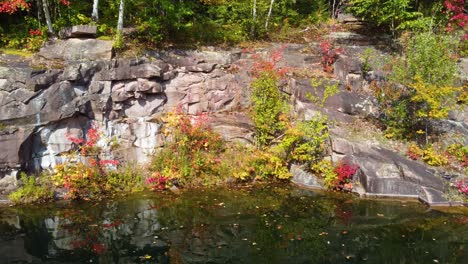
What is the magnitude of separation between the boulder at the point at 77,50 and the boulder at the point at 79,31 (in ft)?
0.83

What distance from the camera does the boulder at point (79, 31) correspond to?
52.1 ft

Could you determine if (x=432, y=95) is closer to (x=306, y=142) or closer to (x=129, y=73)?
(x=306, y=142)

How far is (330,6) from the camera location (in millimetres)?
25500

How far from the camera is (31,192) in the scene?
12695 millimetres

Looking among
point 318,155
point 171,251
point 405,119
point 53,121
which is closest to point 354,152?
point 318,155

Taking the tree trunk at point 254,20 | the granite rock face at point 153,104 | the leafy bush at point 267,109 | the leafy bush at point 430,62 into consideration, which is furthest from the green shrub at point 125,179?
the leafy bush at point 430,62

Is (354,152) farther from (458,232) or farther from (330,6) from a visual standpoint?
(330,6)

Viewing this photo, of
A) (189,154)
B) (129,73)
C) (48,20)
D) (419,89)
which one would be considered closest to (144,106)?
(129,73)

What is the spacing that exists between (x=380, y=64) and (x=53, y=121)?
45.1 feet

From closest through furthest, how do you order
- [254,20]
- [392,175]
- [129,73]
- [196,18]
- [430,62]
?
[392,175] < [430,62] < [129,73] < [254,20] < [196,18]

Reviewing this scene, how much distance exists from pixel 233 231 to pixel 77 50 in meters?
9.89

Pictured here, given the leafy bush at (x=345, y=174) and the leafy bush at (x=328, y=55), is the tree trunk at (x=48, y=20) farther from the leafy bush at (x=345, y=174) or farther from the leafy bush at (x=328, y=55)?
the leafy bush at (x=345, y=174)

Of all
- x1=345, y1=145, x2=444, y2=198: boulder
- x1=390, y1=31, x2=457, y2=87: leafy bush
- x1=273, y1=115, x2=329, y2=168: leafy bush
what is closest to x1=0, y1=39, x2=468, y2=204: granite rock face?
x1=345, y1=145, x2=444, y2=198: boulder

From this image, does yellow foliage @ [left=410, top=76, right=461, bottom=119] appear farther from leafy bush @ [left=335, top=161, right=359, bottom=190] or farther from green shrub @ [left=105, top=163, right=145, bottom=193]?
green shrub @ [left=105, top=163, right=145, bottom=193]
